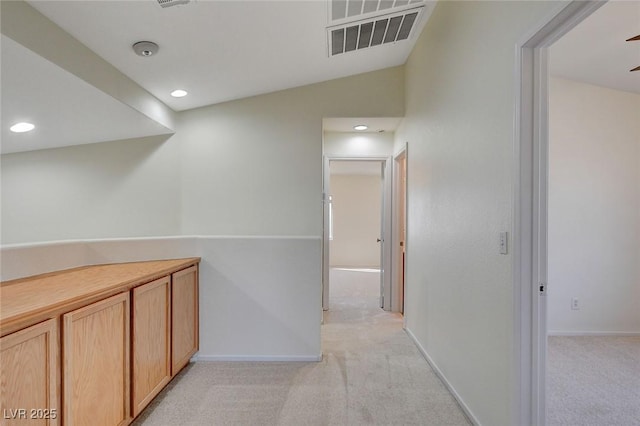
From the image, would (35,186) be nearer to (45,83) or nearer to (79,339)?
(45,83)

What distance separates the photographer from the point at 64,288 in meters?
1.71

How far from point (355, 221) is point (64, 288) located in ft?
24.2

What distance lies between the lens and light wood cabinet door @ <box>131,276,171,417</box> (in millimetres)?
1975

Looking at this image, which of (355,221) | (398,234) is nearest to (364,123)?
(398,234)

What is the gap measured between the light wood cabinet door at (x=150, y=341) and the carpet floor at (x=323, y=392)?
16 centimetres

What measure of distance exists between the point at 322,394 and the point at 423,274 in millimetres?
1349

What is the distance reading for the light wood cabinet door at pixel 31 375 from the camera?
1.19 m

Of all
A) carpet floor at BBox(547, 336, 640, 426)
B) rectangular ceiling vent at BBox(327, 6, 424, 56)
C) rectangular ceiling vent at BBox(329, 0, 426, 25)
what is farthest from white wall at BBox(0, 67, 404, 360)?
carpet floor at BBox(547, 336, 640, 426)

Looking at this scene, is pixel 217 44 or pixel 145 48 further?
pixel 217 44

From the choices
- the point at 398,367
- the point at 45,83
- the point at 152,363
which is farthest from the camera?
the point at 398,367

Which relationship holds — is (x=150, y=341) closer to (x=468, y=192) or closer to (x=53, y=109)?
(x=53, y=109)

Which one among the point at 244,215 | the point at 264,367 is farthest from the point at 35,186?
the point at 264,367

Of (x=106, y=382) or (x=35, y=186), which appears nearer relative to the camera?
(x=106, y=382)

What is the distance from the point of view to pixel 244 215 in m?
3.36
